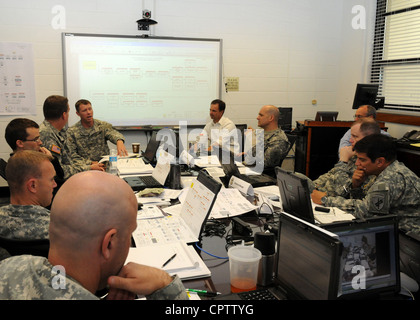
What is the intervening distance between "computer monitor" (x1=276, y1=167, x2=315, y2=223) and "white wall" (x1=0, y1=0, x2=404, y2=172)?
378cm

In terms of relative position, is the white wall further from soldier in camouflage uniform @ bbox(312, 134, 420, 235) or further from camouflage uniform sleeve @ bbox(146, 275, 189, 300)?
camouflage uniform sleeve @ bbox(146, 275, 189, 300)

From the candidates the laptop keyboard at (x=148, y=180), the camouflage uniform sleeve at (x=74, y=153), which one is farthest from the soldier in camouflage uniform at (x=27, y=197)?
the camouflage uniform sleeve at (x=74, y=153)

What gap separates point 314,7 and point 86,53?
148 inches

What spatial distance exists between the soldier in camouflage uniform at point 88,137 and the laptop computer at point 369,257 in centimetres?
332

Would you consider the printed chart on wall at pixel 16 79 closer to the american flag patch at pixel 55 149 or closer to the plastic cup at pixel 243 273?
the american flag patch at pixel 55 149

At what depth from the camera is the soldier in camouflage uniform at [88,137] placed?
438 cm

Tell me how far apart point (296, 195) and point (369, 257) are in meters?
0.66

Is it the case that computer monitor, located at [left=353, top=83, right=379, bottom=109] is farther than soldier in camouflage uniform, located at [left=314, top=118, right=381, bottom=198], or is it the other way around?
computer monitor, located at [left=353, top=83, right=379, bottom=109]

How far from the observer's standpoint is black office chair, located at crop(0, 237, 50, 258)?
5.50ft

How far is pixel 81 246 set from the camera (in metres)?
0.93

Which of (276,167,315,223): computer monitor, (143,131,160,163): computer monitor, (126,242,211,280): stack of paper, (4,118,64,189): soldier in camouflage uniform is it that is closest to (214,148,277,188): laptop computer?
(276,167,315,223): computer monitor

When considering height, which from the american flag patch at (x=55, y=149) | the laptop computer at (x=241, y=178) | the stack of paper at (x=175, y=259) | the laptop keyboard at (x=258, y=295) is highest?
the american flag patch at (x=55, y=149)
